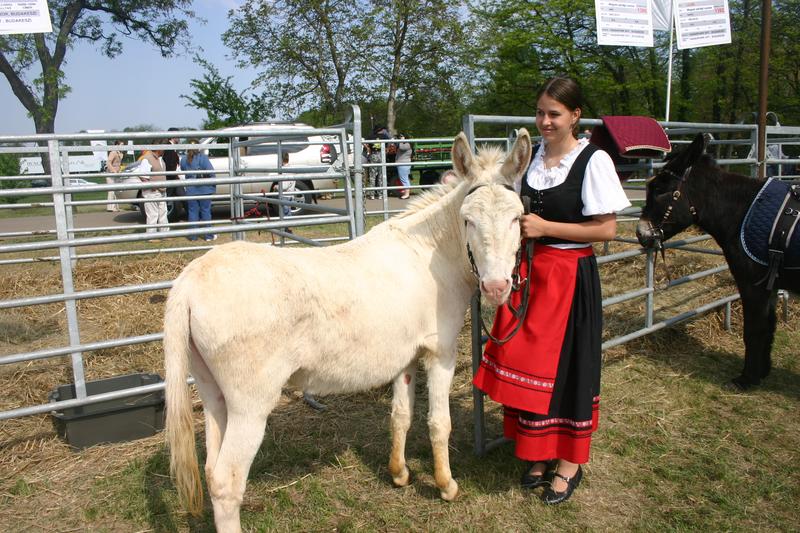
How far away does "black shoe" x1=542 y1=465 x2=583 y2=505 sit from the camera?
9.49 feet

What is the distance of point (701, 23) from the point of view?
23.5 feet

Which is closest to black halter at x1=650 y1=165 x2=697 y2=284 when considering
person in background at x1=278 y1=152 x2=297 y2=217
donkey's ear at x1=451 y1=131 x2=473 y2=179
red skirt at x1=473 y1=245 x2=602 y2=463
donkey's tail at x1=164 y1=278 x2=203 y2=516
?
red skirt at x1=473 y1=245 x2=602 y2=463

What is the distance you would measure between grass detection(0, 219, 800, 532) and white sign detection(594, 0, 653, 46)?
444cm

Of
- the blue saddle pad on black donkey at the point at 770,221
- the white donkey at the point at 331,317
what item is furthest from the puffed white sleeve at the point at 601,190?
the blue saddle pad on black donkey at the point at 770,221

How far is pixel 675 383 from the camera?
4363 mm

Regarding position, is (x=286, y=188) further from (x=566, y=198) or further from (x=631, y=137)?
(x=566, y=198)

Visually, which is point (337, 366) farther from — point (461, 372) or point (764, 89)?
point (764, 89)

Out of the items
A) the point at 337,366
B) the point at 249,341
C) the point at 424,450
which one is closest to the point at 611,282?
the point at 424,450

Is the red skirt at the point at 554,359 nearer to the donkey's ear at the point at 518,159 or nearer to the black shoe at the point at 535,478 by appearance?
the black shoe at the point at 535,478

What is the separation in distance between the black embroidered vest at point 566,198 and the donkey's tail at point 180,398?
167 centimetres

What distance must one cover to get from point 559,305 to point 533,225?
0.47 meters

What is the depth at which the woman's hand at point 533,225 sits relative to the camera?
2504mm

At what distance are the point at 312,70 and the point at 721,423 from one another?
Result: 20367mm

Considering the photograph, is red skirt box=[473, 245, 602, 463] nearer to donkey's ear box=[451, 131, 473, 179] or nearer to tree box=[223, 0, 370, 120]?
donkey's ear box=[451, 131, 473, 179]
